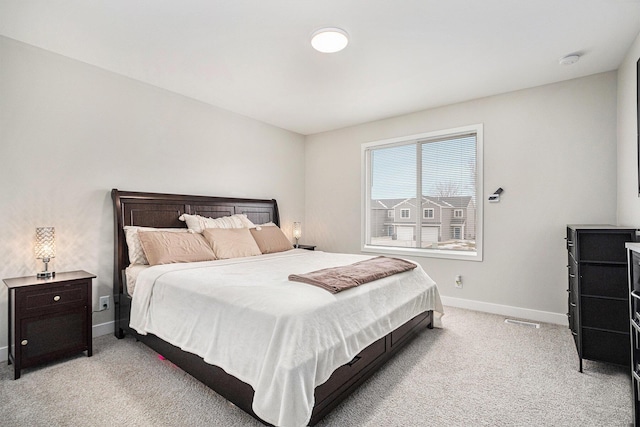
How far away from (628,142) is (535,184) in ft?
2.85

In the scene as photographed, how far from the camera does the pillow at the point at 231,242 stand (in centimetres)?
332

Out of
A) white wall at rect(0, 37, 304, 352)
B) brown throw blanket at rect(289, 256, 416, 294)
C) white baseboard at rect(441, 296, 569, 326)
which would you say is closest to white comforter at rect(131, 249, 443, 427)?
brown throw blanket at rect(289, 256, 416, 294)

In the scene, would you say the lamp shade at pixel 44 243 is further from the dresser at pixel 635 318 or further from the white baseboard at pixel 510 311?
the white baseboard at pixel 510 311

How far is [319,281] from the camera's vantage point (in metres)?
2.09

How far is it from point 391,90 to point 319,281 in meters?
2.50

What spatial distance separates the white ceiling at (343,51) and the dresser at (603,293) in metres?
1.60

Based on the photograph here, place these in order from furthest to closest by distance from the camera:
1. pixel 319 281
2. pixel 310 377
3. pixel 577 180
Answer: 1. pixel 577 180
2. pixel 319 281
3. pixel 310 377

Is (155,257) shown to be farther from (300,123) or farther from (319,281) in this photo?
(300,123)

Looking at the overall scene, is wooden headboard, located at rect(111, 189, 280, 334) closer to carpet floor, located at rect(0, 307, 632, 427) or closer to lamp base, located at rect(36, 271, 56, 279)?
lamp base, located at rect(36, 271, 56, 279)

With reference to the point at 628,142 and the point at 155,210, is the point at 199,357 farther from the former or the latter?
the point at 628,142

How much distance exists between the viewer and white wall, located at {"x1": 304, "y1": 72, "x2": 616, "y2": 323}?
10.4 feet

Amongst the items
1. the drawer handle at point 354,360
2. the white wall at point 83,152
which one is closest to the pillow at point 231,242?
the white wall at point 83,152

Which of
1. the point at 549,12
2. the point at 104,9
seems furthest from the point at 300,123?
the point at 549,12

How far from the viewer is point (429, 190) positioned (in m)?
4.32
